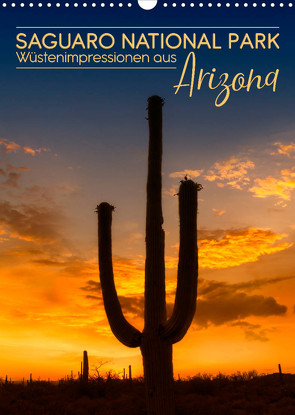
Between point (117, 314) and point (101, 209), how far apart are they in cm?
239

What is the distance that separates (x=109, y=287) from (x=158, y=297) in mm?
1424

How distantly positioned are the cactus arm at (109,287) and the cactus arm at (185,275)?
869mm

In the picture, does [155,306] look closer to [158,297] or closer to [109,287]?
[158,297]

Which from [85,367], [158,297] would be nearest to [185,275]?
[158,297]

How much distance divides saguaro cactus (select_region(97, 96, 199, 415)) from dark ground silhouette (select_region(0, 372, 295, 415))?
1026 cm

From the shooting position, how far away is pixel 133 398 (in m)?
20.0

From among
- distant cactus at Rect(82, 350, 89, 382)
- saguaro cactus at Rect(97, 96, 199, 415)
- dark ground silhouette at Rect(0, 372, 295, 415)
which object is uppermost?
saguaro cactus at Rect(97, 96, 199, 415)

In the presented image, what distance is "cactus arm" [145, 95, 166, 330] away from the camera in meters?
8.95

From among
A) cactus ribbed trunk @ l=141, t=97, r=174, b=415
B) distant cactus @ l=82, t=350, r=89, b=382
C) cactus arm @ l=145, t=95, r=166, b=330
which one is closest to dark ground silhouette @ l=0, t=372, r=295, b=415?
distant cactus @ l=82, t=350, r=89, b=382

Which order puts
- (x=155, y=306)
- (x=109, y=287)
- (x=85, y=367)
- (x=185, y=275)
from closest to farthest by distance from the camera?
(x=185, y=275), (x=155, y=306), (x=109, y=287), (x=85, y=367)

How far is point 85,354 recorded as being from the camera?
2508 centimetres

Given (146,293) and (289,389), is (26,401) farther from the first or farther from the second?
(146,293)

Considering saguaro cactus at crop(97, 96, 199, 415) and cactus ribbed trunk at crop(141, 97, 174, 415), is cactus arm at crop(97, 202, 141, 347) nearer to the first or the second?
saguaro cactus at crop(97, 96, 199, 415)

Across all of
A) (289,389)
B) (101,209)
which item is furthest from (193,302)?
(289,389)
